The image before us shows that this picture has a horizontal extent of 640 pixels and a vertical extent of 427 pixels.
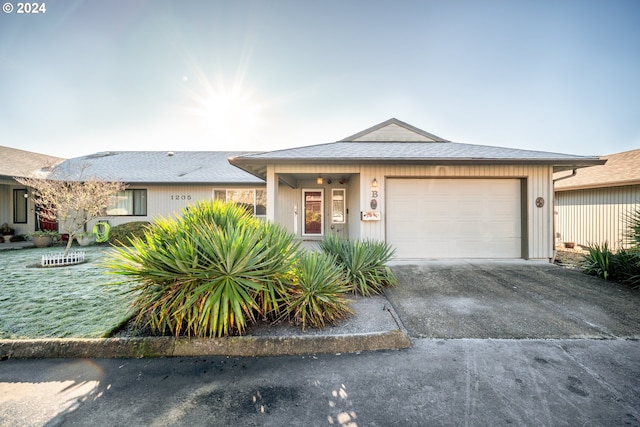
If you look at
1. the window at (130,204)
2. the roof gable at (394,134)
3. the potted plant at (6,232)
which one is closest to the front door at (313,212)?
the roof gable at (394,134)

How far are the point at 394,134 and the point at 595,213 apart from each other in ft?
29.1

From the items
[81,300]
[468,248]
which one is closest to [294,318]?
[81,300]

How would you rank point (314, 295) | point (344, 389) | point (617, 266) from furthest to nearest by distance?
point (617, 266) → point (314, 295) → point (344, 389)

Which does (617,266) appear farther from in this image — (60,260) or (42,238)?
(42,238)

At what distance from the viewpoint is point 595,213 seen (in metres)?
10.7

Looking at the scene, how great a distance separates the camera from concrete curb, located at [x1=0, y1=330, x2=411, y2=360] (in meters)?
2.90

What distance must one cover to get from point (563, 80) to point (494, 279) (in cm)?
887

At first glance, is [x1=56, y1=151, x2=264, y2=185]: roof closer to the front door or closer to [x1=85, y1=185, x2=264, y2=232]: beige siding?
[x1=85, y1=185, x2=264, y2=232]: beige siding

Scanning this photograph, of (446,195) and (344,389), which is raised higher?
(446,195)

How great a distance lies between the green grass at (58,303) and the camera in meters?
3.31

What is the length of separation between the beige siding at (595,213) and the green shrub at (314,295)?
36.3ft

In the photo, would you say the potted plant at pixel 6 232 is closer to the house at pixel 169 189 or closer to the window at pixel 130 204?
the house at pixel 169 189

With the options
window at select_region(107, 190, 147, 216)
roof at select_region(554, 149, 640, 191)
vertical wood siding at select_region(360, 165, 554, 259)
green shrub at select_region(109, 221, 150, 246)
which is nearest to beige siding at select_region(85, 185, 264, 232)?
window at select_region(107, 190, 147, 216)

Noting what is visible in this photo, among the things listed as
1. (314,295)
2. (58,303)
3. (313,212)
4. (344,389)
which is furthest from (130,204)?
(344,389)
